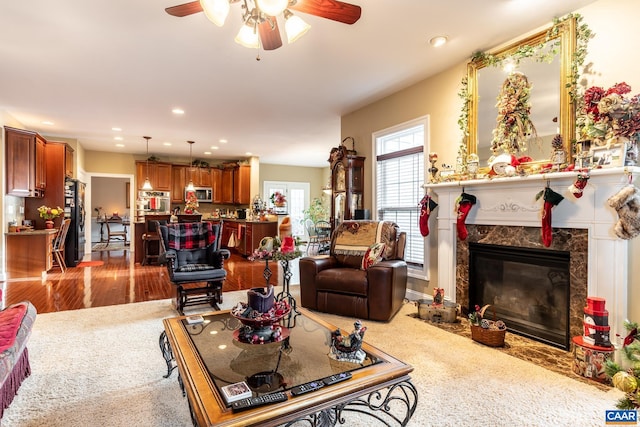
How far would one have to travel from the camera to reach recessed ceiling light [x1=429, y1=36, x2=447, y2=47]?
298 centimetres

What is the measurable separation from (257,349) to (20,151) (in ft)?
19.8

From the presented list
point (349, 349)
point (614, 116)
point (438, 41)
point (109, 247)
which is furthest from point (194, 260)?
point (109, 247)

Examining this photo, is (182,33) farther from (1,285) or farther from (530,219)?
(1,285)

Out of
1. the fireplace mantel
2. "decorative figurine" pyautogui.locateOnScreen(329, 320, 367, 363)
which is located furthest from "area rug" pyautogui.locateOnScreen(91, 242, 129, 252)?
"decorative figurine" pyautogui.locateOnScreen(329, 320, 367, 363)

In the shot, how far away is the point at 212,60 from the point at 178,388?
9.92 feet

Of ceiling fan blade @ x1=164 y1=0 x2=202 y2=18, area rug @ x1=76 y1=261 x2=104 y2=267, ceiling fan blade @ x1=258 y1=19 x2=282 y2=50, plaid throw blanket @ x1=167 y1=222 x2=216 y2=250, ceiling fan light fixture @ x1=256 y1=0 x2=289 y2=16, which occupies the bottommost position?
area rug @ x1=76 y1=261 x2=104 y2=267

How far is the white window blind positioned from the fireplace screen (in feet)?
2.60

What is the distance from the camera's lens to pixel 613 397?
1981mm

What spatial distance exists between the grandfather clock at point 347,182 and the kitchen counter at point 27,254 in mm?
4783

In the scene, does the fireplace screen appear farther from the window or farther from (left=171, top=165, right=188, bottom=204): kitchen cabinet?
(left=171, top=165, right=188, bottom=204): kitchen cabinet

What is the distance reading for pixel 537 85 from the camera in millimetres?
2898

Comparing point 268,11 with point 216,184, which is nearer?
point 268,11

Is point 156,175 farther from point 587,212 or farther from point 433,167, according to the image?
point 587,212

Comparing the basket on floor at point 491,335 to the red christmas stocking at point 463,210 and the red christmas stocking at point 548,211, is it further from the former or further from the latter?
the red christmas stocking at point 463,210
